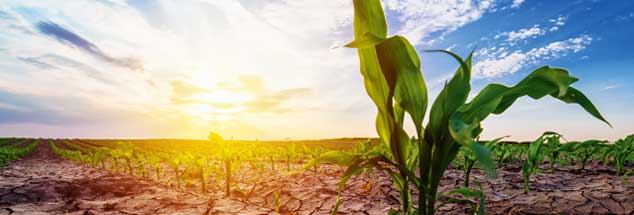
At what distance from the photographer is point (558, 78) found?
2.99 feet

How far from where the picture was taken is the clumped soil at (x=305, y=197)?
84.6 inches

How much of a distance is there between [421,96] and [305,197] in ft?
6.31

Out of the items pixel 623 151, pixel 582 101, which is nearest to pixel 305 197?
pixel 582 101

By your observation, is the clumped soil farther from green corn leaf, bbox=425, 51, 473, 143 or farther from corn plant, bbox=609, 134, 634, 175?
green corn leaf, bbox=425, 51, 473, 143

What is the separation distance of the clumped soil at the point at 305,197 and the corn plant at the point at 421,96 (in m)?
1.07

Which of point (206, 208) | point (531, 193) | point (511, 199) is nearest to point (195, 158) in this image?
point (206, 208)

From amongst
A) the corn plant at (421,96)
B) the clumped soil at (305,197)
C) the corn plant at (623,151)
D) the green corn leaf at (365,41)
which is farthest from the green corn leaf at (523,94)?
the corn plant at (623,151)

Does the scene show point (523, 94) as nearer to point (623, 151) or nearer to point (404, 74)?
point (404, 74)

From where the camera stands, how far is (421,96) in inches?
40.4

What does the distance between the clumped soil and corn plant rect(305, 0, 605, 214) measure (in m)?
1.07

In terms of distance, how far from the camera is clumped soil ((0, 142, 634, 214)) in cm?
215

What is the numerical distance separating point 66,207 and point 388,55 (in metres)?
2.97

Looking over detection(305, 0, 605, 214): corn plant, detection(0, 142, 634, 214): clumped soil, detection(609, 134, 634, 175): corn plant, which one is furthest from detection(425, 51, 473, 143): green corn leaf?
detection(609, 134, 634, 175): corn plant

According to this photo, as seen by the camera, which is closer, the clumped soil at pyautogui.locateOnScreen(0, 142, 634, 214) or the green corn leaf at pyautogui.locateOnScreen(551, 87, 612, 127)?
the green corn leaf at pyautogui.locateOnScreen(551, 87, 612, 127)
